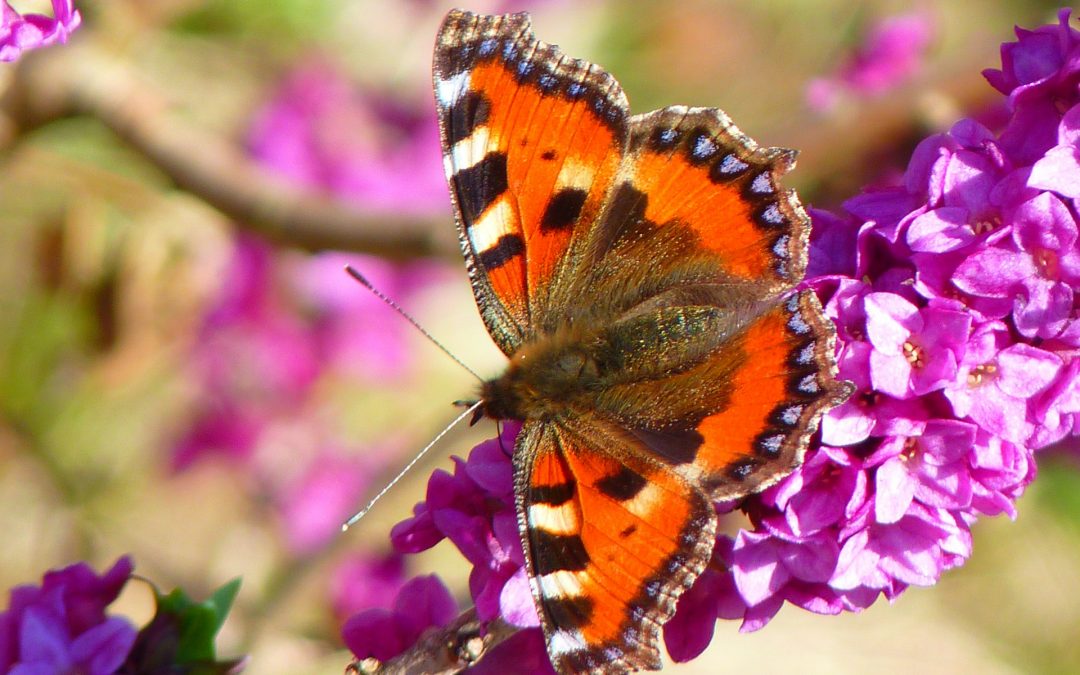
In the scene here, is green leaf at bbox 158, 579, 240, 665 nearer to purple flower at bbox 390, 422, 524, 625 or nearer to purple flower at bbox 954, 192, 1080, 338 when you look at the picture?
purple flower at bbox 390, 422, 524, 625

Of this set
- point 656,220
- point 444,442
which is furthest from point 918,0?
point 656,220

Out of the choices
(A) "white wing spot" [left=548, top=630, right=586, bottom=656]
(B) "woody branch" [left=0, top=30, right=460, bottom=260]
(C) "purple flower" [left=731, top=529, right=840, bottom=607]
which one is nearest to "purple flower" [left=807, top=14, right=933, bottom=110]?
(B) "woody branch" [left=0, top=30, right=460, bottom=260]

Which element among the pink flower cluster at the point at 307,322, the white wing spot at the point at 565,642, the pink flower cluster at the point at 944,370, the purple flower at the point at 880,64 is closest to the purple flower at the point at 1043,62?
the pink flower cluster at the point at 944,370

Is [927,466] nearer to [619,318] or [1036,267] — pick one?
[1036,267]

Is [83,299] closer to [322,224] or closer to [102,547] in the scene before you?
[102,547]

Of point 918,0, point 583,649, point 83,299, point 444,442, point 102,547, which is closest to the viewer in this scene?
point 583,649

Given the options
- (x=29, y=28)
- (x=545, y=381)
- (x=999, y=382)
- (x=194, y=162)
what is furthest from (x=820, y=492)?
(x=194, y=162)
